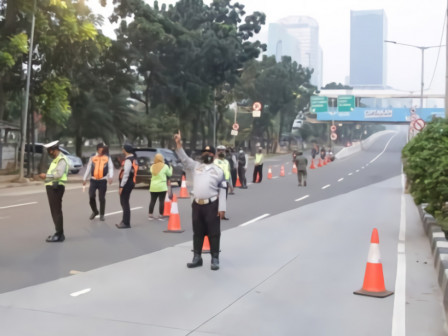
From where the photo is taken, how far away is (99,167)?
1323cm

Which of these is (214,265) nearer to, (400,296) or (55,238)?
(400,296)

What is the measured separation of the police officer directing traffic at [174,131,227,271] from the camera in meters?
8.43

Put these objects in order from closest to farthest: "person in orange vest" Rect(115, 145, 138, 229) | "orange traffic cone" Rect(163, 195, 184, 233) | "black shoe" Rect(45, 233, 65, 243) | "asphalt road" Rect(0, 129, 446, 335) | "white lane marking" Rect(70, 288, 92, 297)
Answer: "asphalt road" Rect(0, 129, 446, 335) < "white lane marking" Rect(70, 288, 92, 297) < "black shoe" Rect(45, 233, 65, 243) < "orange traffic cone" Rect(163, 195, 184, 233) < "person in orange vest" Rect(115, 145, 138, 229)

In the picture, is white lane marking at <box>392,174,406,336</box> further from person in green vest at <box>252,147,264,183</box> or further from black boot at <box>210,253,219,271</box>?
person in green vest at <box>252,147,264,183</box>

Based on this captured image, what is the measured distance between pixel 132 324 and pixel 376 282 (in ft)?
10.3

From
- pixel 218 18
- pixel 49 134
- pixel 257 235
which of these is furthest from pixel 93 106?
pixel 257 235

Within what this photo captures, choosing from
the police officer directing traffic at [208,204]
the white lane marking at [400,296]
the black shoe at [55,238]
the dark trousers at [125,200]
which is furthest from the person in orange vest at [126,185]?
the white lane marking at [400,296]

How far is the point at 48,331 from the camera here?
5.53 m

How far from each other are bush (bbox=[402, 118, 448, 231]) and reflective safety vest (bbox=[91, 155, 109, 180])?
20.9 feet

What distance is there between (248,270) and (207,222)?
92 cm

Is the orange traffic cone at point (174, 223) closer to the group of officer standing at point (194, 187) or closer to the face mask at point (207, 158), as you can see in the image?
the group of officer standing at point (194, 187)

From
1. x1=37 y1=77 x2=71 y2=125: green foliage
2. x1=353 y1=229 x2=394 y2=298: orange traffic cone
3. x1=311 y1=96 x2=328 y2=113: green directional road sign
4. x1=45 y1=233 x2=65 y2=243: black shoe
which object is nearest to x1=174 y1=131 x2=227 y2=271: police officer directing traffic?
x1=353 y1=229 x2=394 y2=298: orange traffic cone

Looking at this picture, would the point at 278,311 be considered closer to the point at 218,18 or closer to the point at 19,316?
the point at 19,316

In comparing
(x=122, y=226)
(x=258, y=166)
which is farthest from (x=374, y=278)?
(x=258, y=166)
